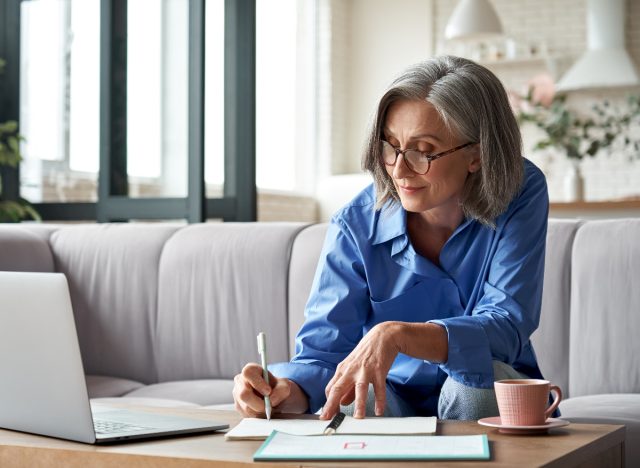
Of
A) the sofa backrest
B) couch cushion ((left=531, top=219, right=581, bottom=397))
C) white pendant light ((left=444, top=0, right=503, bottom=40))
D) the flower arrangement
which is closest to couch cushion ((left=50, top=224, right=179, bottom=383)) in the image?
the sofa backrest

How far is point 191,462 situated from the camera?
4.19 feet

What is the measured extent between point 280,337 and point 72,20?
277cm

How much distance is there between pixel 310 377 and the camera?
1783 mm

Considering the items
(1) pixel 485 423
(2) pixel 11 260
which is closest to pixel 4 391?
(1) pixel 485 423

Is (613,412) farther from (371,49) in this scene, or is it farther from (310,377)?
(371,49)

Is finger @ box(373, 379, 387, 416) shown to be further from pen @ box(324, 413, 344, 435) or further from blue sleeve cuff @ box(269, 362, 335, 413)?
blue sleeve cuff @ box(269, 362, 335, 413)

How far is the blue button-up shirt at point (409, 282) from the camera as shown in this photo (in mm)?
1802

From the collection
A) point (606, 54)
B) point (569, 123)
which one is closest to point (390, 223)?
point (569, 123)

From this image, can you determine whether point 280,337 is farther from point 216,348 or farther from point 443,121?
point 443,121

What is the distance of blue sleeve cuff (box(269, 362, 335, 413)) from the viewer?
1.77 metres

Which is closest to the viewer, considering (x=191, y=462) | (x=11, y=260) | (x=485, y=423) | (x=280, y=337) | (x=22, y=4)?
(x=191, y=462)

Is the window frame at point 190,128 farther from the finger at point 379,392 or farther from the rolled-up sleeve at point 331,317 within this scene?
the finger at point 379,392

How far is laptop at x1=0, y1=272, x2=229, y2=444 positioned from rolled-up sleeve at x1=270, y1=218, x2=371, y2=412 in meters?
0.29

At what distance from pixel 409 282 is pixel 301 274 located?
1099 mm
